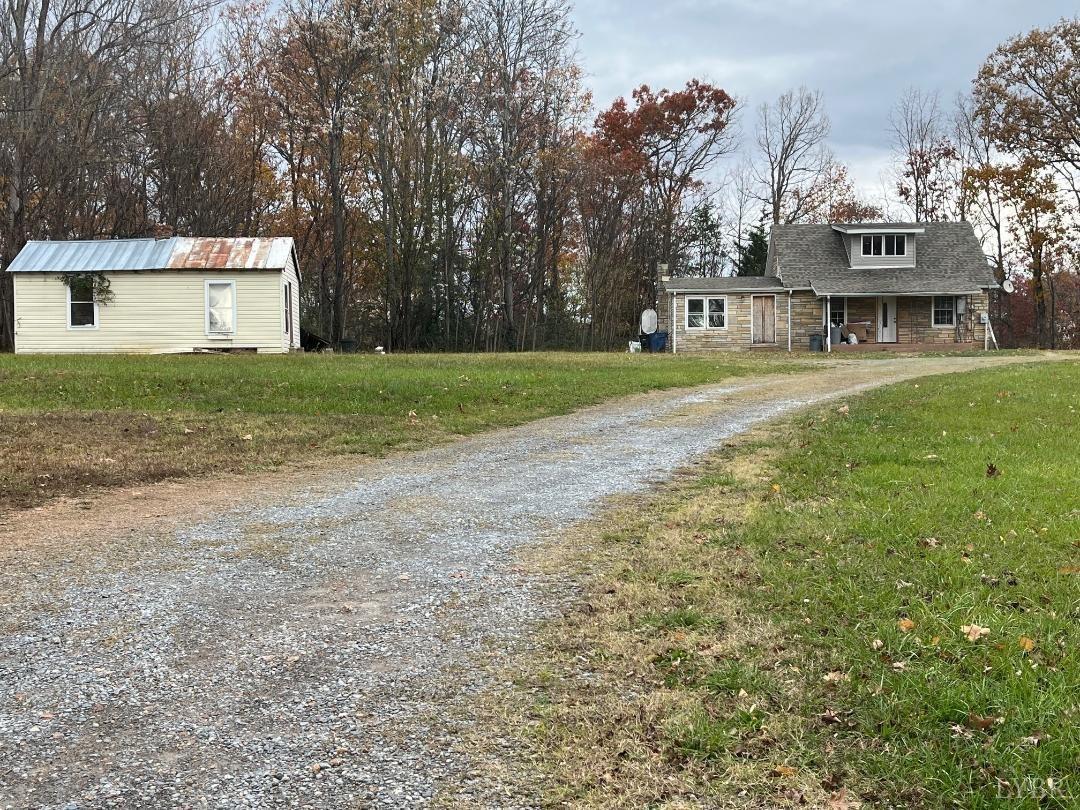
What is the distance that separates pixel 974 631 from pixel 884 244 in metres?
30.9

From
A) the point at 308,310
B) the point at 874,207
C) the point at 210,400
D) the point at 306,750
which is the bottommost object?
the point at 306,750

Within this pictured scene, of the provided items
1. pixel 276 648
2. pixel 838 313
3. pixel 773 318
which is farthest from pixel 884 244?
pixel 276 648

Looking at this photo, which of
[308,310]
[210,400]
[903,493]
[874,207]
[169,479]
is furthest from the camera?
[874,207]

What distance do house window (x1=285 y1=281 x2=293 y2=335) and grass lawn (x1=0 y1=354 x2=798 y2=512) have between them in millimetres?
5093

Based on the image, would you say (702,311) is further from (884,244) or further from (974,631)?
(974,631)

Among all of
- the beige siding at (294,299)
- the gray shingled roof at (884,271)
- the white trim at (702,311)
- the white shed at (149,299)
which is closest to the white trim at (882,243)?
the gray shingled roof at (884,271)

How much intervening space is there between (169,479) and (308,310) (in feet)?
90.5

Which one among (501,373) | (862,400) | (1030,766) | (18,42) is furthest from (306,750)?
(18,42)

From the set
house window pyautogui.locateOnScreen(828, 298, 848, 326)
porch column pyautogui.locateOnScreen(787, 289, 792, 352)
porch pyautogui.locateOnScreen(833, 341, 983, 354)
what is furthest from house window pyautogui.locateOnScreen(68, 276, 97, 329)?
house window pyautogui.locateOnScreen(828, 298, 848, 326)

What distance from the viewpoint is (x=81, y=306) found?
2305cm

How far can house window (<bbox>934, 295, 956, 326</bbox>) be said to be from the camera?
1212 inches

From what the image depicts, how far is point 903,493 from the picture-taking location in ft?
19.3

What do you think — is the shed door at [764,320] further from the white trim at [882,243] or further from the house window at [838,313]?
the white trim at [882,243]

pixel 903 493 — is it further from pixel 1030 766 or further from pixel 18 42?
pixel 18 42
